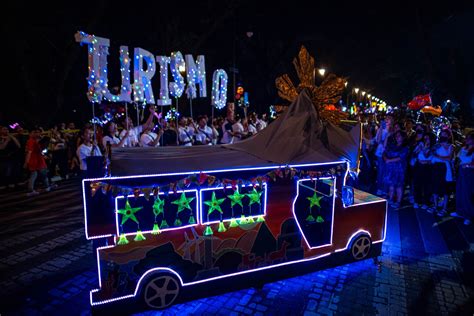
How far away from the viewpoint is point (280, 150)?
15.6 feet

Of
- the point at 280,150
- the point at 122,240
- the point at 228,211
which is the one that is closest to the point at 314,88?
the point at 280,150

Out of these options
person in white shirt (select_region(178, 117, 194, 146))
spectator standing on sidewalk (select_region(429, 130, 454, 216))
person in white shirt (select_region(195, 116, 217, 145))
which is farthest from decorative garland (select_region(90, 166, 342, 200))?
person in white shirt (select_region(195, 116, 217, 145))

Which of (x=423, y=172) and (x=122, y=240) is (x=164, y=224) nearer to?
(x=122, y=240)

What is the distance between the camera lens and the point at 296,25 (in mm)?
23172

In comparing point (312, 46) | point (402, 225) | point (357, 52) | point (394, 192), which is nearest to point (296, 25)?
point (312, 46)

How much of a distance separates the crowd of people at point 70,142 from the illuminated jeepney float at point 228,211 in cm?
354

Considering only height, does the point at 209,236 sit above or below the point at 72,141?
below

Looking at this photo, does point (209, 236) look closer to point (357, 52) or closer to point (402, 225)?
point (402, 225)

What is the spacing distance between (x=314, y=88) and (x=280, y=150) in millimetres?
1297

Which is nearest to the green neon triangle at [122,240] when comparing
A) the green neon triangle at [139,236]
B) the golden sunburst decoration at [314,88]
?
the green neon triangle at [139,236]

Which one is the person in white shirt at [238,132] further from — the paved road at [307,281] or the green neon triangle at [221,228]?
the green neon triangle at [221,228]

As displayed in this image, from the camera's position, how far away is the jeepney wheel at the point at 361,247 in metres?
5.22

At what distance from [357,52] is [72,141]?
85.6ft

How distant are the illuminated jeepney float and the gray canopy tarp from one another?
18 millimetres
